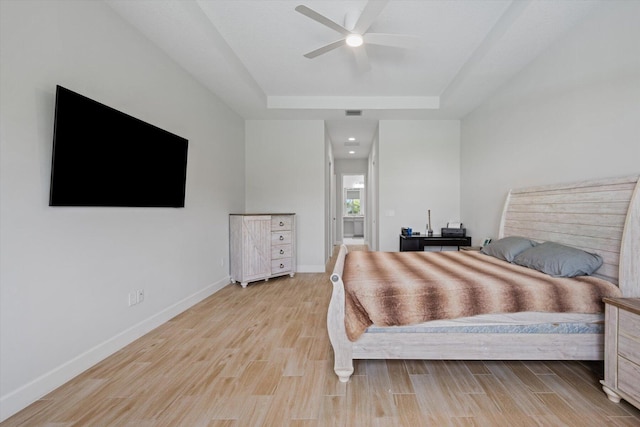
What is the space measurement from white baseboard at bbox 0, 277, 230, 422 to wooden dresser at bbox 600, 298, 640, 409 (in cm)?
334

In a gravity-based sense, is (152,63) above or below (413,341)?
above

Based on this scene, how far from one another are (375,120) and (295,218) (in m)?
2.21

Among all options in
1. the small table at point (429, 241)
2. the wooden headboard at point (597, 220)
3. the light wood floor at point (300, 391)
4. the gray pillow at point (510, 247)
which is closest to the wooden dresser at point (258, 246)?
the light wood floor at point (300, 391)

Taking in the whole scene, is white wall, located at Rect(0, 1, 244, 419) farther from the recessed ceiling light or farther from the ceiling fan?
the recessed ceiling light

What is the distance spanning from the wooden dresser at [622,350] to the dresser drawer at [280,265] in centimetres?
361

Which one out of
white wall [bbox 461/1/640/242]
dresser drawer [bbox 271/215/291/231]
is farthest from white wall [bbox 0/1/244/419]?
white wall [bbox 461/1/640/242]

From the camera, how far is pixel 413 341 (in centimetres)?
180

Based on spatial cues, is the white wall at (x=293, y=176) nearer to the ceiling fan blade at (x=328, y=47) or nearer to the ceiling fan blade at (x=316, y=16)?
the ceiling fan blade at (x=328, y=47)

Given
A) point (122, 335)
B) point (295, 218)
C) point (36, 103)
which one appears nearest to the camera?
point (36, 103)

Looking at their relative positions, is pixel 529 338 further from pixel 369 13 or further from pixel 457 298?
pixel 369 13

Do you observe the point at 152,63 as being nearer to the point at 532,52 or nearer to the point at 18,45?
the point at 18,45

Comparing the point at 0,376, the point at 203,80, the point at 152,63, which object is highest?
the point at 203,80

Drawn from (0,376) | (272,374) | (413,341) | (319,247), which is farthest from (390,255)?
(0,376)

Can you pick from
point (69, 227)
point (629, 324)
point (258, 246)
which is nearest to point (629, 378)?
point (629, 324)
